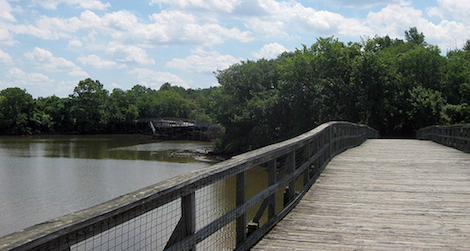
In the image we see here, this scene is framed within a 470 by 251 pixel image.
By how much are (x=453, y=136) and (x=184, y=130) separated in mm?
55971

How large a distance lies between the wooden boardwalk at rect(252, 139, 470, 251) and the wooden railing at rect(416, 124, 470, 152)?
4.64m

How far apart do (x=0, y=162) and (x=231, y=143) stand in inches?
745

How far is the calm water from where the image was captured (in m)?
17.2

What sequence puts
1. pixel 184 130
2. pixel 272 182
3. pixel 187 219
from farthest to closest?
pixel 184 130 → pixel 272 182 → pixel 187 219

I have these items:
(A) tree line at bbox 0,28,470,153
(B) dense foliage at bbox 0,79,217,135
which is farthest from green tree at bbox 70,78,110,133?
(A) tree line at bbox 0,28,470,153

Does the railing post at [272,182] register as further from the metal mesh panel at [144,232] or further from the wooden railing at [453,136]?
the wooden railing at [453,136]

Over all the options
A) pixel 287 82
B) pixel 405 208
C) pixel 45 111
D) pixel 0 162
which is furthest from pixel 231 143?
pixel 45 111

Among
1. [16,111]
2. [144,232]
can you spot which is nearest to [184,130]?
[16,111]

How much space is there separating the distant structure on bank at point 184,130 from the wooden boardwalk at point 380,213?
50.1 metres

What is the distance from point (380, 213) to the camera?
16.2ft

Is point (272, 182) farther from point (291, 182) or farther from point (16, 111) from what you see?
point (16, 111)

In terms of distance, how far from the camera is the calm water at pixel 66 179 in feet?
56.4

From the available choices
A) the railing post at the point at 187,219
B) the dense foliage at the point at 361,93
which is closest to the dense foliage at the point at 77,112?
the dense foliage at the point at 361,93

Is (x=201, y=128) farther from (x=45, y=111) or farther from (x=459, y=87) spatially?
(x=459, y=87)
